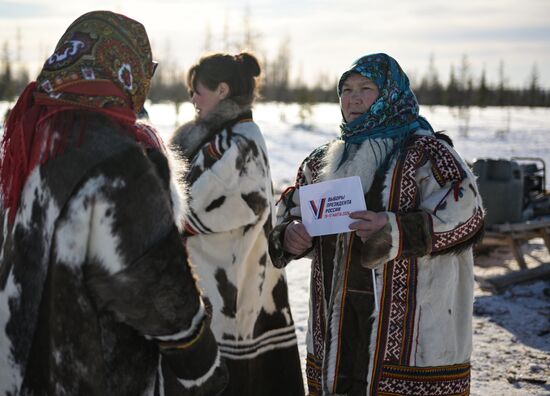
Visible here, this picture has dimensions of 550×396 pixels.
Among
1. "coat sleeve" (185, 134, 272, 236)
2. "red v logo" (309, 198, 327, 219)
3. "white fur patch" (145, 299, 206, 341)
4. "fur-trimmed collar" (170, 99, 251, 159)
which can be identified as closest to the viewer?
"white fur patch" (145, 299, 206, 341)

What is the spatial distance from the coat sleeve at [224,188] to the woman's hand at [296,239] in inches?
21.8

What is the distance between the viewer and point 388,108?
2387 mm

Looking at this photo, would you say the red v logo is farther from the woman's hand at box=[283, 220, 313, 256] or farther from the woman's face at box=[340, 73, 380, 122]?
the woman's face at box=[340, 73, 380, 122]

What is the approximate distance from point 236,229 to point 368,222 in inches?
39.5

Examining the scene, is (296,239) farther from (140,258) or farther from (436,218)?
(140,258)

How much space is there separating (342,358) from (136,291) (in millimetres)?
1050

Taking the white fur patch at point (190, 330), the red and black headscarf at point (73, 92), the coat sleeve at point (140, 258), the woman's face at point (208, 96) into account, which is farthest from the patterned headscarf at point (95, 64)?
the woman's face at point (208, 96)

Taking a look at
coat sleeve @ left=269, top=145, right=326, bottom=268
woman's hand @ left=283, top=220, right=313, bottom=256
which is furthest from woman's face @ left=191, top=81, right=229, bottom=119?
woman's hand @ left=283, top=220, right=313, bottom=256

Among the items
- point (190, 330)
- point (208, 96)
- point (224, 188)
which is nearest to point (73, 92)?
point (190, 330)

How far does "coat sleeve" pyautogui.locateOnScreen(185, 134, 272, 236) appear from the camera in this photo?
2.97 meters

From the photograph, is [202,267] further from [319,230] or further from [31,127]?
[31,127]

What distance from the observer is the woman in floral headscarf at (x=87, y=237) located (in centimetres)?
157

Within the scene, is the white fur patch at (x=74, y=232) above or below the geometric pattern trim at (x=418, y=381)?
above

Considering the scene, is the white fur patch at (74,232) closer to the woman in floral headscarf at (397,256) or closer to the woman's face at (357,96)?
the woman in floral headscarf at (397,256)
